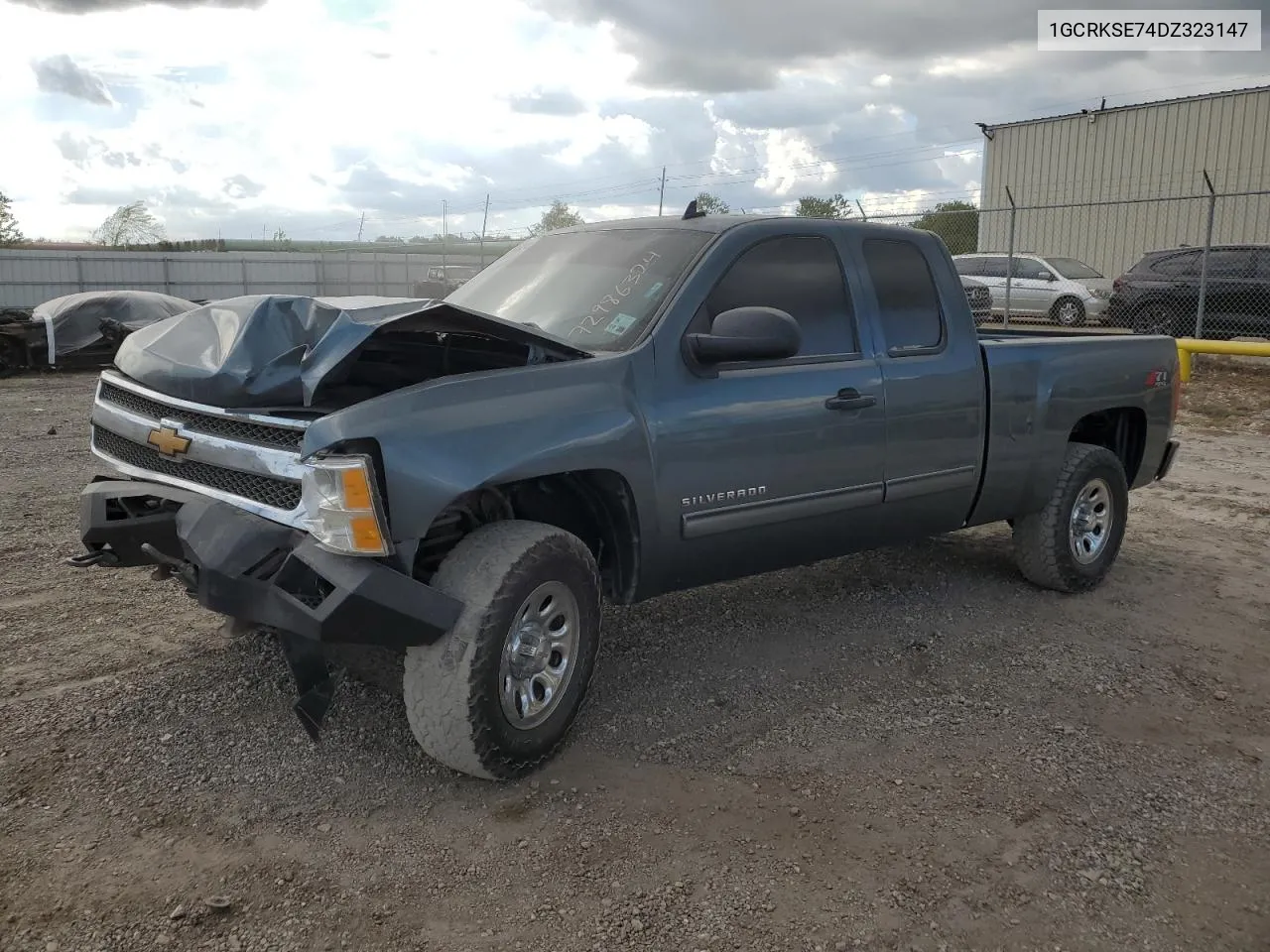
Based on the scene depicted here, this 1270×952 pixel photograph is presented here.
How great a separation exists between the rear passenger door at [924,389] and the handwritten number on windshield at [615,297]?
3.50 feet

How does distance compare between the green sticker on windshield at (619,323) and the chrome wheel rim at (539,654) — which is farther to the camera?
the green sticker on windshield at (619,323)

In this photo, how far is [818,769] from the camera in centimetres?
365

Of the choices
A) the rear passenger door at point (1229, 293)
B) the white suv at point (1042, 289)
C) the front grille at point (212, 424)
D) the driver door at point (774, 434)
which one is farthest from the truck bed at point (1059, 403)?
the white suv at point (1042, 289)

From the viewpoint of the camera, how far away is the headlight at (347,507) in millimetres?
3059

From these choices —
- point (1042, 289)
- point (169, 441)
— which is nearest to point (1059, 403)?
point (169, 441)

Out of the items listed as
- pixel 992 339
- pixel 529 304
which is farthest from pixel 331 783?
pixel 992 339

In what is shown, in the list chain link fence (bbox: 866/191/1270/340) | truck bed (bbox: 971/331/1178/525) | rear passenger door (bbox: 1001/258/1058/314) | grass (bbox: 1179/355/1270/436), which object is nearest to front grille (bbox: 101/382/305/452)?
truck bed (bbox: 971/331/1178/525)

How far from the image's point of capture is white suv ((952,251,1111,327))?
19.3 metres

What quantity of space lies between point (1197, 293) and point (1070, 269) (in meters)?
3.97

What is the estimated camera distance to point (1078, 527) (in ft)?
18.9

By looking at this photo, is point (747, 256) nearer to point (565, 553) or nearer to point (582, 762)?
point (565, 553)

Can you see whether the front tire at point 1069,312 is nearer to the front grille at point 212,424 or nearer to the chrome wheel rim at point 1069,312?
the chrome wheel rim at point 1069,312

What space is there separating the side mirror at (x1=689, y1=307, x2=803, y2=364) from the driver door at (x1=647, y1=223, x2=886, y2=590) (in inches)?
6.0

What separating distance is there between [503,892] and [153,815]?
1.12 m
